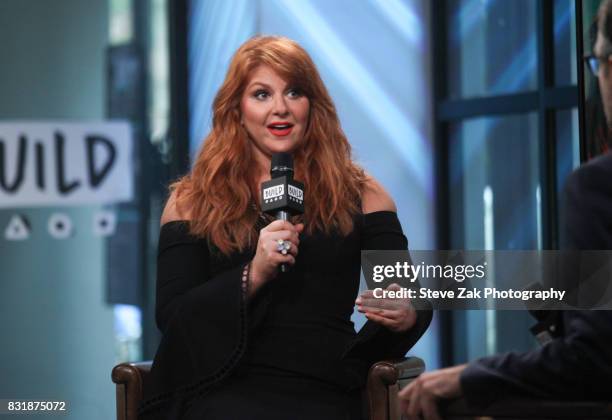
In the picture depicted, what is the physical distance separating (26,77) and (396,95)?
5.81ft

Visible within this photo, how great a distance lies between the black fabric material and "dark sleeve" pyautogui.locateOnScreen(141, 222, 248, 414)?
3.44 ft

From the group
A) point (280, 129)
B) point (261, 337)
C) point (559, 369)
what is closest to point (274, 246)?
point (261, 337)

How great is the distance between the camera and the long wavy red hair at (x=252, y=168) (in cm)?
261

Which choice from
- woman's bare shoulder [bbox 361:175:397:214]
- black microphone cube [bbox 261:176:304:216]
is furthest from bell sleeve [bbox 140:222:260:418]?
woman's bare shoulder [bbox 361:175:397:214]

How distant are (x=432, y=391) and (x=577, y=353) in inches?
8.6

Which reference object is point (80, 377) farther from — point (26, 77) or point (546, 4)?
point (546, 4)

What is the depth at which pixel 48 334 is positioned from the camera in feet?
16.6

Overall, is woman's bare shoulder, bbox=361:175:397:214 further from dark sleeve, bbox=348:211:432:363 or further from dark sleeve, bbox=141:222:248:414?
dark sleeve, bbox=141:222:248:414

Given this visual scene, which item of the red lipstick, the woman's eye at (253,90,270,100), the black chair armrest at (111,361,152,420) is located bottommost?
the black chair armrest at (111,361,152,420)

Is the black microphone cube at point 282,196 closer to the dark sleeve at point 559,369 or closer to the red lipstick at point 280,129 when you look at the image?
the red lipstick at point 280,129

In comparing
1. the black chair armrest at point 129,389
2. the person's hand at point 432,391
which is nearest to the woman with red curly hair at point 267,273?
the black chair armrest at point 129,389

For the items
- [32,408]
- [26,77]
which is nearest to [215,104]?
[32,408]

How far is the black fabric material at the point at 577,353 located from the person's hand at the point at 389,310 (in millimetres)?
985

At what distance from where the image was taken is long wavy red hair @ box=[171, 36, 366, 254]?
2605 millimetres
